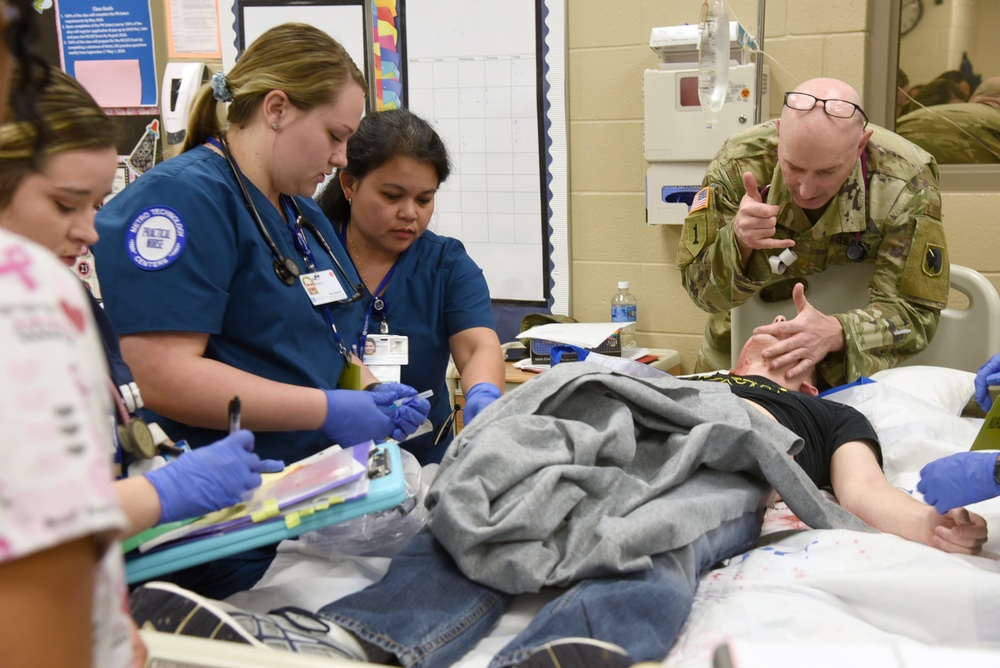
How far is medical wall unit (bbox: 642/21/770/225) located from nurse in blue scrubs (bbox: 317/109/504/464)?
1.17 metres

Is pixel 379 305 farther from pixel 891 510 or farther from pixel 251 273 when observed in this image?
pixel 891 510

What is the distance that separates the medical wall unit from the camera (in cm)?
296

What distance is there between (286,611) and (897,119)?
270 cm

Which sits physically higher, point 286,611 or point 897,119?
point 897,119

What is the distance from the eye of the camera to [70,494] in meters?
0.54

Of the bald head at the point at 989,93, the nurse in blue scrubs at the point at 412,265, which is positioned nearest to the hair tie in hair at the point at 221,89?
the nurse in blue scrubs at the point at 412,265

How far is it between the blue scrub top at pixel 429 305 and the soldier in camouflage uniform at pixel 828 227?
29.3 inches

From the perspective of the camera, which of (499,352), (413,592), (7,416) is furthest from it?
(499,352)

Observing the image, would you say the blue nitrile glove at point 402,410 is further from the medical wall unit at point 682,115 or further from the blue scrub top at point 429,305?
the medical wall unit at point 682,115

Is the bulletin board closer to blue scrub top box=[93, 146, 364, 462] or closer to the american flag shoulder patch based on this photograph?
the american flag shoulder patch

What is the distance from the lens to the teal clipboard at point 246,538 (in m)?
1.17

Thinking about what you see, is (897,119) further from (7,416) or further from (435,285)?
(7,416)

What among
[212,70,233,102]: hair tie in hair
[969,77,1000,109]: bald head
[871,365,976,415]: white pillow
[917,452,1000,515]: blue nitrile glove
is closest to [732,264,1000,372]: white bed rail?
[871,365,976,415]: white pillow

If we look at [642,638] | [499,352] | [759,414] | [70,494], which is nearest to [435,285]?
[499,352]
